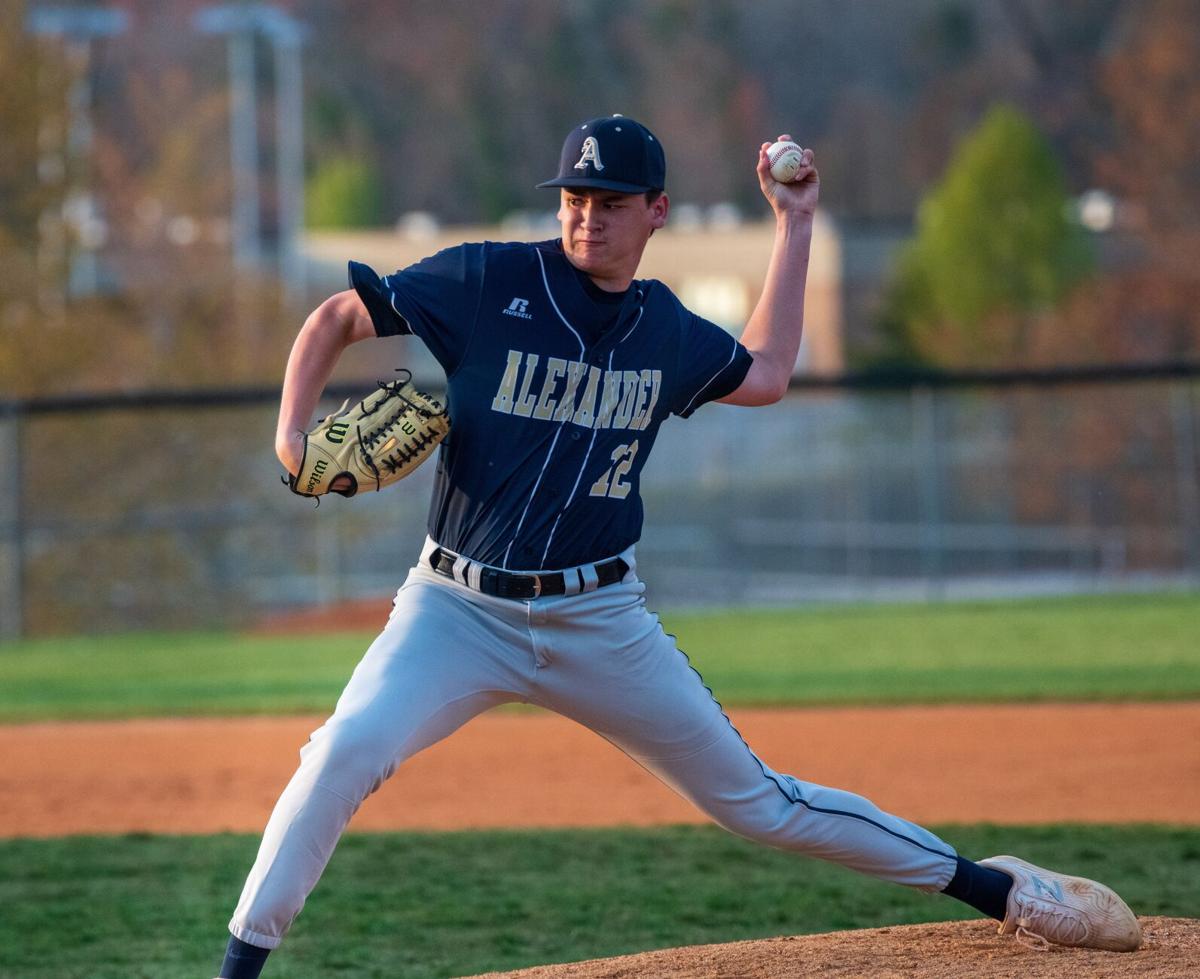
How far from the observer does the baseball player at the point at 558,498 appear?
3.48m

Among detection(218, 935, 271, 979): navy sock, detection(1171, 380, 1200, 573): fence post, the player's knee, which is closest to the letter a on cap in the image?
the player's knee

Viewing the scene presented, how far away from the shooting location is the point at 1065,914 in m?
3.79

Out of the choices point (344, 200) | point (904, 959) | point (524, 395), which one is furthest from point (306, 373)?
point (344, 200)

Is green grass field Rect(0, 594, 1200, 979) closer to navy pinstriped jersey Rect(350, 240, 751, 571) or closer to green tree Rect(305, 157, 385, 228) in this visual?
navy pinstriped jersey Rect(350, 240, 751, 571)

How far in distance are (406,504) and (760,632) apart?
7.39 meters

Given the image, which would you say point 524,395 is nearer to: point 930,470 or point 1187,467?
point 930,470

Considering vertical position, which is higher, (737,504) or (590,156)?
(590,156)

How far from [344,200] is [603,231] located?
58443 mm

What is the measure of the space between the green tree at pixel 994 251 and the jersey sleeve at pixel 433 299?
108 feet

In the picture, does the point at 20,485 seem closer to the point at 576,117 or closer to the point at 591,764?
the point at 591,764

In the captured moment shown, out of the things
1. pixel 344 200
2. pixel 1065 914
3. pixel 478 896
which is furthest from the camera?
pixel 344 200

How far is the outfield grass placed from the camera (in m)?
4.57

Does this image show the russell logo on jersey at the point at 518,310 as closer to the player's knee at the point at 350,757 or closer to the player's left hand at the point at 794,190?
the player's left hand at the point at 794,190

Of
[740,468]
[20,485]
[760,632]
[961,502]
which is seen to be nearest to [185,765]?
[760,632]
